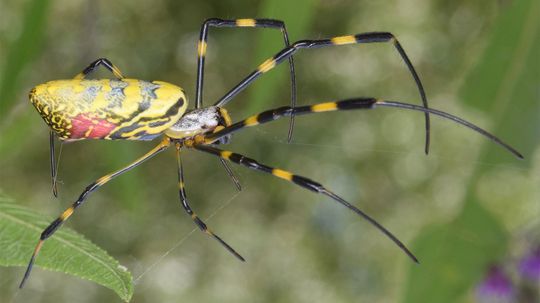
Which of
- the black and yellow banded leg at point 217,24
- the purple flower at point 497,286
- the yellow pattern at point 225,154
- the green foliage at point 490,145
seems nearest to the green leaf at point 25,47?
the black and yellow banded leg at point 217,24

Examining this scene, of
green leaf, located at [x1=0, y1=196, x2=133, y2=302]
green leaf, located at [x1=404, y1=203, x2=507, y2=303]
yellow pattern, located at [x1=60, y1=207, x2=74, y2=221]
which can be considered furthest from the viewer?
green leaf, located at [x1=404, y1=203, x2=507, y2=303]

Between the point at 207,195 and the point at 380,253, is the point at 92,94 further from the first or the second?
the point at 380,253

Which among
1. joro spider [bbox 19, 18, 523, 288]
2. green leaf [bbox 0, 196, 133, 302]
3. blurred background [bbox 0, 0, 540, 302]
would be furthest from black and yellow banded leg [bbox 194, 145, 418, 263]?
blurred background [bbox 0, 0, 540, 302]

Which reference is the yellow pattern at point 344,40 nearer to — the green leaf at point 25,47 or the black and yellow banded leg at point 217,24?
the black and yellow banded leg at point 217,24

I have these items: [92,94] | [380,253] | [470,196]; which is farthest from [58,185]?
[380,253]

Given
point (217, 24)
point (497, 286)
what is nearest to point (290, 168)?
point (497, 286)

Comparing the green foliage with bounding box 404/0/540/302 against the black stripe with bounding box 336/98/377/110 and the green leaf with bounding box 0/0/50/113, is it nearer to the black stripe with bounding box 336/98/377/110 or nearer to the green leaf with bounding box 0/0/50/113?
the black stripe with bounding box 336/98/377/110
